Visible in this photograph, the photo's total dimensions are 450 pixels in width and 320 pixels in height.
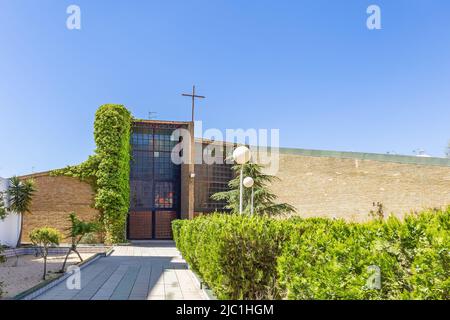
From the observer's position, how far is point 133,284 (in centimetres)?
963

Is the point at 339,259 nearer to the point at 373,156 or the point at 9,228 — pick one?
the point at 373,156

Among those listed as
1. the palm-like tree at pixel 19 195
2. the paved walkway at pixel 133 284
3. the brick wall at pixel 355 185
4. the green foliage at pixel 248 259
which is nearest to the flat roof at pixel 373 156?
the brick wall at pixel 355 185

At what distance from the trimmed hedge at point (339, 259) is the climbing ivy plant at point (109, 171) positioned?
1832 centimetres

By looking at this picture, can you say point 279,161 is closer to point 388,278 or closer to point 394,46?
point 394,46

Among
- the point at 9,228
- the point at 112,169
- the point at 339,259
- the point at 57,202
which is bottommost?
the point at 9,228

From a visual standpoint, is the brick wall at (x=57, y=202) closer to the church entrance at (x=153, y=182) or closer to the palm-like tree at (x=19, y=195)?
the palm-like tree at (x=19, y=195)

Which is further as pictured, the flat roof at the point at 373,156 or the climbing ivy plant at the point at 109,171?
the climbing ivy plant at the point at 109,171

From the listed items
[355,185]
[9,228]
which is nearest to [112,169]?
[9,228]

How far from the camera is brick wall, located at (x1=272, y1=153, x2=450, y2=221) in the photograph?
14133 millimetres

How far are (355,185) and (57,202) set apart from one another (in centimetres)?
1756

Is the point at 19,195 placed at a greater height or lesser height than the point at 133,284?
greater

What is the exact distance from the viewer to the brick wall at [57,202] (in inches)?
895

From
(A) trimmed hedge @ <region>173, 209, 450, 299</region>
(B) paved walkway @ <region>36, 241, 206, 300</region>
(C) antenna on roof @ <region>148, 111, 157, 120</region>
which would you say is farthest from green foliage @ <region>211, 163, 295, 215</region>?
(A) trimmed hedge @ <region>173, 209, 450, 299</region>

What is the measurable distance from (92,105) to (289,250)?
2207 centimetres
